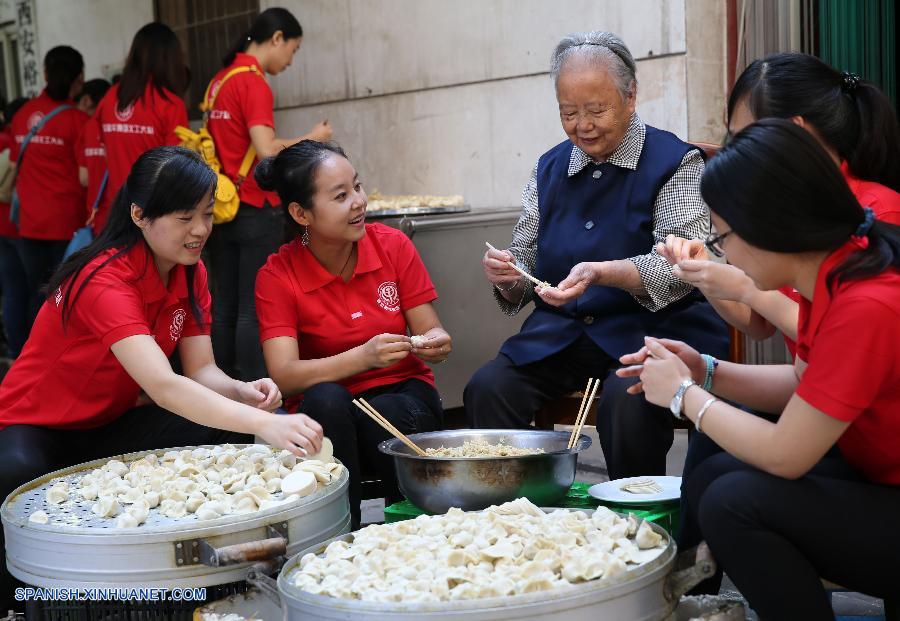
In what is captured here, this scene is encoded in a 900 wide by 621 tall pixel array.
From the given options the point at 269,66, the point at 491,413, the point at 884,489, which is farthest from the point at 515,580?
the point at 269,66

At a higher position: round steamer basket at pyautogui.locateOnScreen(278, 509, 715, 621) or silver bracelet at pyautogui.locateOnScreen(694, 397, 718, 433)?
silver bracelet at pyautogui.locateOnScreen(694, 397, 718, 433)

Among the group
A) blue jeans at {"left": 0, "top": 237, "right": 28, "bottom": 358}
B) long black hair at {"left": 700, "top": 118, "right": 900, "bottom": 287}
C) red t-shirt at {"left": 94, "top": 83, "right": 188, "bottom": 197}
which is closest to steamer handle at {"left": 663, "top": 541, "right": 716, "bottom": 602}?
long black hair at {"left": 700, "top": 118, "right": 900, "bottom": 287}

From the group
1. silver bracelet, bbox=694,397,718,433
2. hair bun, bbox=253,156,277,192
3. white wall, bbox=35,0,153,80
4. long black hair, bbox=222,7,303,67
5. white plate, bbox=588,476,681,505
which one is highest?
white wall, bbox=35,0,153,80

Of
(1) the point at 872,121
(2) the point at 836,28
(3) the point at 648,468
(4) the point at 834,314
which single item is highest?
(2) the point at 836,28

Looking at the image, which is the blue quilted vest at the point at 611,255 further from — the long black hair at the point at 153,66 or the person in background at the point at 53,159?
the person in background at the point at 53,159

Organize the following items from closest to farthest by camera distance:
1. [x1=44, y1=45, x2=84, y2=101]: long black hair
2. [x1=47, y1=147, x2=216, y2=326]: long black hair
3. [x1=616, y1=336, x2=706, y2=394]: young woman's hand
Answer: [x1=616, y1=336, x2=706, y2=394]: young woman's hand → [x1=47, y1=147, x2=216, y2=326]: long black hair → [x1=44, y1=45, x2=84, y2=101]: long black hair

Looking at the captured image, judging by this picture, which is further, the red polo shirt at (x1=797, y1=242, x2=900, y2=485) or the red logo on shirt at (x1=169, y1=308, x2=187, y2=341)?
the red logo on shirt at (x1=169, y1=308, x2=187, y2=341)

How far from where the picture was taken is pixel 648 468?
2.89 m

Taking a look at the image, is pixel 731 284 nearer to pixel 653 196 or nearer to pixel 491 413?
pixel 653 196

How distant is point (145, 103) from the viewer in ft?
17.3

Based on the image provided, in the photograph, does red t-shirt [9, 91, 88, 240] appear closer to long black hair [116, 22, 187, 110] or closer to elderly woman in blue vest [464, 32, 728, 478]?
long black hair [116, 22, 187, 110]

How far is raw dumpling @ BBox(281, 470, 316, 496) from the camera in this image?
7.80ft

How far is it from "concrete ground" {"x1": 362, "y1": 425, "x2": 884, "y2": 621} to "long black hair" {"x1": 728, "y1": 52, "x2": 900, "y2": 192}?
1147mm

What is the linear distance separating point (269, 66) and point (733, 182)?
11.9 ft
